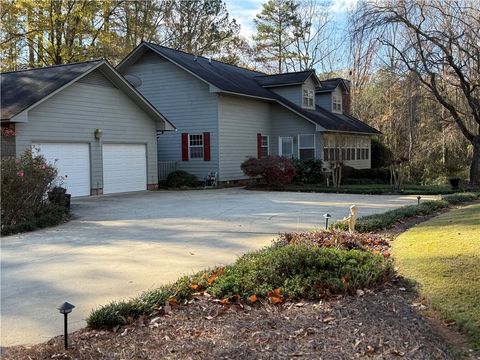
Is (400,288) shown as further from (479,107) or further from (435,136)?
(435,136)

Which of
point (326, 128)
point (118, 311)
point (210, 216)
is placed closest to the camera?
point (118, 311)

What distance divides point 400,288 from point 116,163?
15.4 metres

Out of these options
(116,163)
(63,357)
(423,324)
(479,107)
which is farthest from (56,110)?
(479,107)

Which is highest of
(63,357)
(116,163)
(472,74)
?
(472,74)

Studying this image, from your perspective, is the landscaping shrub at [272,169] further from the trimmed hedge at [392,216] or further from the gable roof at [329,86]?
the gable roof at [329,86]

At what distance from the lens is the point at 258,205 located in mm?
14336

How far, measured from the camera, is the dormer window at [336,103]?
3080 centimetres

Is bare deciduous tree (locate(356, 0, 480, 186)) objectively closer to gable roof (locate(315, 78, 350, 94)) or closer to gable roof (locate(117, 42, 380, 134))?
gable roof (locate(117, 42, 380, 134))

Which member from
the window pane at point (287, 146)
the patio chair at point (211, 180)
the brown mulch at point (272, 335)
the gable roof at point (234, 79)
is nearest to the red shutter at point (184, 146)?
the patio chair at point (211, 180)

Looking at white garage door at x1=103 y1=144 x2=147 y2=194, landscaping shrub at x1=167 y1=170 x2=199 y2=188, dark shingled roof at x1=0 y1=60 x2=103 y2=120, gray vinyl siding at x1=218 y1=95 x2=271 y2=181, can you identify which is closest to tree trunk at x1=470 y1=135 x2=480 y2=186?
gray vinyl siding at x1=218 y1=95 x2=271 y2=181

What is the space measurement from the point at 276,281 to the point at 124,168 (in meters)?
15.1

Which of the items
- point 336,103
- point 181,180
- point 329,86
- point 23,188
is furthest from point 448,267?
point 336,103

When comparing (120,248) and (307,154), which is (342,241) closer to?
(120,248)

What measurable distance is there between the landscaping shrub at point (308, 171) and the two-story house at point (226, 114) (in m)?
1.18
